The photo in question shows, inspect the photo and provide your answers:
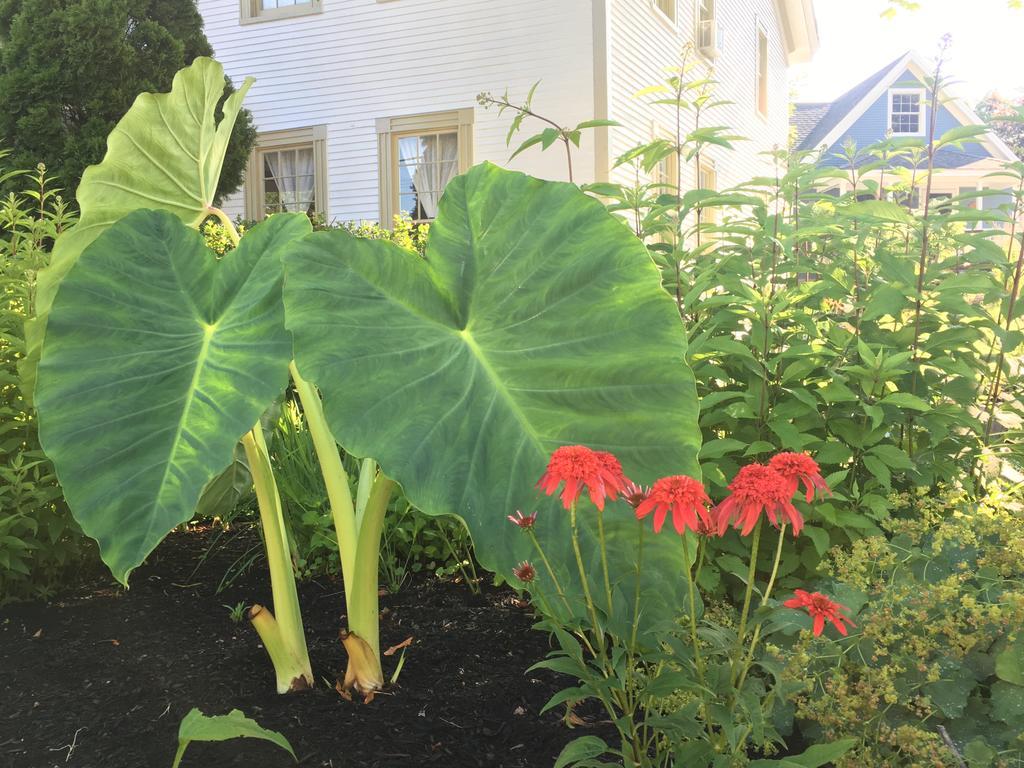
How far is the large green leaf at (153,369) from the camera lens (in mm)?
1201

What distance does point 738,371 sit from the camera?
1.98m

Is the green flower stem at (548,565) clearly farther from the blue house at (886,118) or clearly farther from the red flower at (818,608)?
the blue house at (886,118)

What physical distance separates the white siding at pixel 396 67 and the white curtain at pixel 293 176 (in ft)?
1.11

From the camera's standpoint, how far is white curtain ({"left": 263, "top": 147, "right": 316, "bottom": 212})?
935cm

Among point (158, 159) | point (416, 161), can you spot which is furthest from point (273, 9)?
point (158, 159)

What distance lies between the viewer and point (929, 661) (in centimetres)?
136

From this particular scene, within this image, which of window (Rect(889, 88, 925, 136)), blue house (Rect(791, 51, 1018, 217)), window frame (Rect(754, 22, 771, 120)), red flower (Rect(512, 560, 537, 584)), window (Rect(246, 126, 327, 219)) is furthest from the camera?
window (Rect(889, 88, 925, 136))

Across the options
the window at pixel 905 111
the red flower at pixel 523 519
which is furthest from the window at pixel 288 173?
the window at pixel 905 111

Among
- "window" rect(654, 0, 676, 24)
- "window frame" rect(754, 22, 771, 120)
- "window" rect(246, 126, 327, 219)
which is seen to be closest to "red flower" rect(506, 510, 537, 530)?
"window" rect(246, 126, 327, 219)

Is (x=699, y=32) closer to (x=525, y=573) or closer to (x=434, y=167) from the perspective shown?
(x=434, y=167)

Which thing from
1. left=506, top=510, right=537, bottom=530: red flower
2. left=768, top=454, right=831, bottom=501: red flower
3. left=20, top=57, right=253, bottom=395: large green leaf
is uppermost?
left=20, top=57, right=253, bottom=395: large green leaf

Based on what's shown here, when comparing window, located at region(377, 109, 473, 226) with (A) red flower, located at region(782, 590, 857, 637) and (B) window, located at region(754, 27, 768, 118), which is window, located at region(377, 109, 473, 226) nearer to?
(B) window, located at region(754, 27, 768, 118)

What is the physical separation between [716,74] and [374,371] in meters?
10.6

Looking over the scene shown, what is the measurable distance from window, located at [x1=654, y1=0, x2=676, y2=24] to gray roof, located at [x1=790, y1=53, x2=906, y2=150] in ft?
28.7
